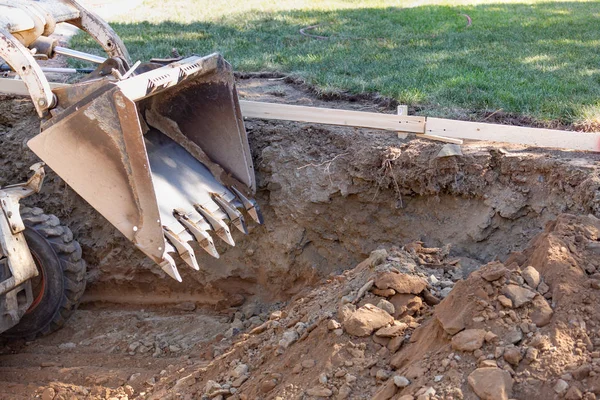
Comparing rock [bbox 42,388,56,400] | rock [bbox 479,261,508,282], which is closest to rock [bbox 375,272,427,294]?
rock [bbox 479,261,508,282]

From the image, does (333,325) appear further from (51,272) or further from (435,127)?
(51,272)

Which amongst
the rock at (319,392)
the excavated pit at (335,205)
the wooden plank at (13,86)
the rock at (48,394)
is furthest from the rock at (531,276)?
the wooden plank at (13,86)

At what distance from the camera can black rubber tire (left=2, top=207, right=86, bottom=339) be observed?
5258 millimetres

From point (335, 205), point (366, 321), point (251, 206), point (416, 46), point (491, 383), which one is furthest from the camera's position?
point (416, 46)

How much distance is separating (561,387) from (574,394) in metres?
0.06

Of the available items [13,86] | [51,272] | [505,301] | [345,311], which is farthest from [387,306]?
[13,86]

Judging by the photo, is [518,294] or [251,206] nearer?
[518,294]

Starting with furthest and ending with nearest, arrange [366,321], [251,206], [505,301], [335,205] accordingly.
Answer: [335,205] < [251,206] < [366,321] < [505,301]

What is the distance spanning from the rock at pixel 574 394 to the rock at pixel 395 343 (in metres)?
0.90

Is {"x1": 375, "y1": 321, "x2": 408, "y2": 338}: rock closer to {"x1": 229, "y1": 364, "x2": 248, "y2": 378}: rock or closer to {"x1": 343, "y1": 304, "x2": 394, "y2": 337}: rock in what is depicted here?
{"x1": 343, "y1": 304, "x2": 394, "y2": 337}: rock

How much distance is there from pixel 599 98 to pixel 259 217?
302cm

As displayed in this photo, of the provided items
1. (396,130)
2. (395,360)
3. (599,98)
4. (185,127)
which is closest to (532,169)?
(396,130)

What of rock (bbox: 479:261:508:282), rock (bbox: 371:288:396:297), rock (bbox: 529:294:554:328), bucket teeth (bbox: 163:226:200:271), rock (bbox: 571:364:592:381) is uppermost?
rock (bbox: 479:261:508:282)

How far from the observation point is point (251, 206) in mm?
5262
